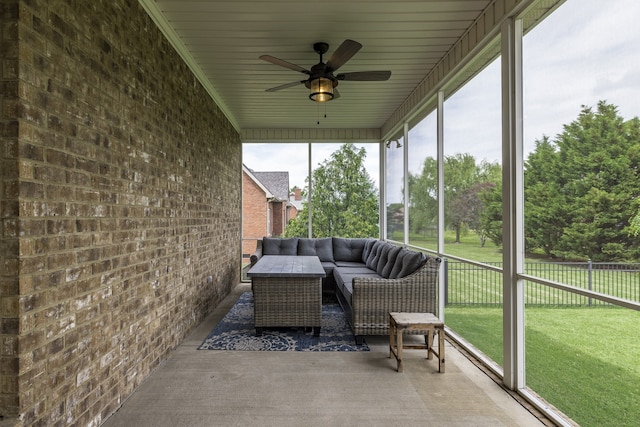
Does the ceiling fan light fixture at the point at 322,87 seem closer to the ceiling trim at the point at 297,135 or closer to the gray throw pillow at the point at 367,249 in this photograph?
the gray throw pillow at the point at 367,249

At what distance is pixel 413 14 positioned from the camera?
2.79 meters

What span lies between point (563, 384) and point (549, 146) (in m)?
1.77

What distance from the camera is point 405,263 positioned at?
367cm

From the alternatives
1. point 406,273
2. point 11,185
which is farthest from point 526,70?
point 11,185

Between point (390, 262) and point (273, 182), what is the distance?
3397 millimetres

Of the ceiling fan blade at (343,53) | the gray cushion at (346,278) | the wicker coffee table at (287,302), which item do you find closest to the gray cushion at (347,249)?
the gray cushion at (346,278)

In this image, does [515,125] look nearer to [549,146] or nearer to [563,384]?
[549,146]

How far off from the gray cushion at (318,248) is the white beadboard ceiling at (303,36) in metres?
2.56

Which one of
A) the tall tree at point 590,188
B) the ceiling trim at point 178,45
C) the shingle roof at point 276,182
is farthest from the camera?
the shingle roof at point 276,182

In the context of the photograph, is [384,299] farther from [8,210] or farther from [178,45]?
[178,45]

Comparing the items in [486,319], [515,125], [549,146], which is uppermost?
[515,125]

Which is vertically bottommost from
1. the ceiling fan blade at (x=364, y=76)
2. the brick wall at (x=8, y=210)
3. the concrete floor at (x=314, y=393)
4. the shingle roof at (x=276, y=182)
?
the concrete floor at (x=314, y=393)

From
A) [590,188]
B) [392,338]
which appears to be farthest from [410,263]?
[590,188]

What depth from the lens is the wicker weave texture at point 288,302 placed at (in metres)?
3.55
